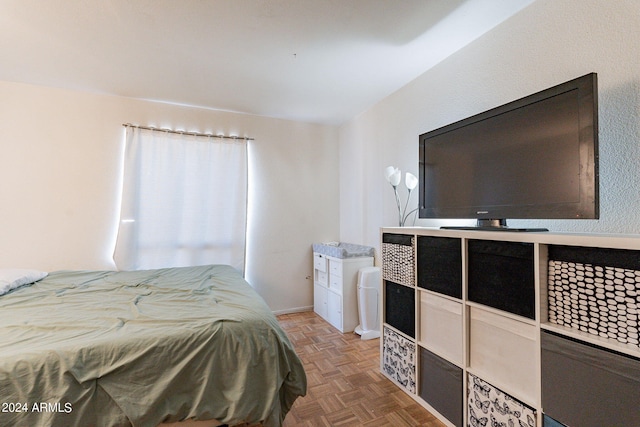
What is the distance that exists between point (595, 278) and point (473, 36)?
5.85ft

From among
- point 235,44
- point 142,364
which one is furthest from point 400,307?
point 235,44

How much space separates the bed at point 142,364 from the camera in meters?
1.17

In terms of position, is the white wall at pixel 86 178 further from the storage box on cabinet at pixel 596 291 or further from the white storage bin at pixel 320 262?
the storage box on cabinet at pixel 596 291

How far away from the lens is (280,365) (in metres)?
1.54

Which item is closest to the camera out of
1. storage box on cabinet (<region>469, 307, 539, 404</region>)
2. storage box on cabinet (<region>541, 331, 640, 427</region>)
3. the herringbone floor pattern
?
storage box on cabinet (<region>541, 331, 640, 427</region>)

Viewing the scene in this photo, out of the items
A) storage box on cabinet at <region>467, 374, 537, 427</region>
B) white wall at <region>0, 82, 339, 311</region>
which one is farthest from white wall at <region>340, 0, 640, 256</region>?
white wall at <region>0, 82, 339, 311</region>

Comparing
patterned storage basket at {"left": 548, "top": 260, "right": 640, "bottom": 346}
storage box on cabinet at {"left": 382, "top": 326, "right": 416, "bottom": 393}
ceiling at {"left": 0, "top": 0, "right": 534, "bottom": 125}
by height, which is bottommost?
storage box on cabinet at {"left": 382, "top": 326, "right": 416, "bottom": 393}

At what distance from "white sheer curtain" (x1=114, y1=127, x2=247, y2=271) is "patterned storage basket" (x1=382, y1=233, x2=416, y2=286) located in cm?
192

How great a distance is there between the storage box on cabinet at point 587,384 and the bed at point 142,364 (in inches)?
45.7

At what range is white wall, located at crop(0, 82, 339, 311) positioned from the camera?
2.79m

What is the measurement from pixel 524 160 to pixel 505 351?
37.8 inches

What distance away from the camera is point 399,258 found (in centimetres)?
215

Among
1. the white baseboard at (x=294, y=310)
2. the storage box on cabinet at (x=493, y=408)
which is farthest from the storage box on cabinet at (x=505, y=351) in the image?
the white baseboard at (x=294, y=310)

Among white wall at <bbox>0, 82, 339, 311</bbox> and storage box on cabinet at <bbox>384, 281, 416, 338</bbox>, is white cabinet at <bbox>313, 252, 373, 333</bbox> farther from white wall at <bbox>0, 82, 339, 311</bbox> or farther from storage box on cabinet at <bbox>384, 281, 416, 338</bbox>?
storage box on cabinet at <bbox>384, 281, 416, 338</bbox>
